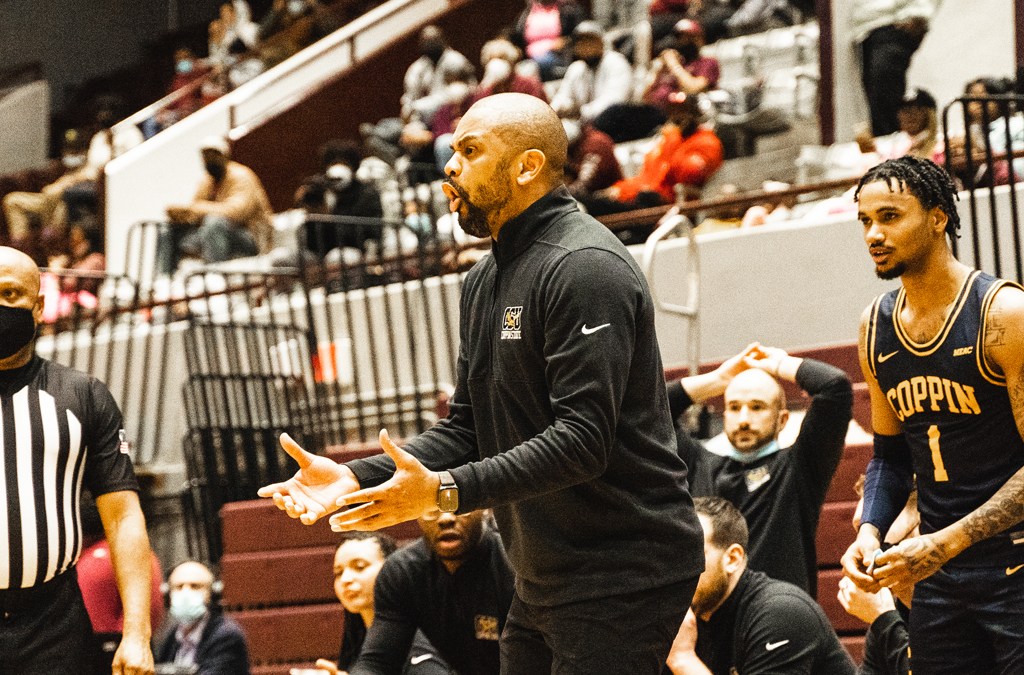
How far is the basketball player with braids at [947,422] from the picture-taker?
3355mm

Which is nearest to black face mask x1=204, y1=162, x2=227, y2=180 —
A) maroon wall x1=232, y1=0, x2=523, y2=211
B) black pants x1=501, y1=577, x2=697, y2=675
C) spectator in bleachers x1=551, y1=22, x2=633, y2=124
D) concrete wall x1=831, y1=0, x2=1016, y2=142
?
maroon wall x1=232, y1=0, x2=523, y2=211

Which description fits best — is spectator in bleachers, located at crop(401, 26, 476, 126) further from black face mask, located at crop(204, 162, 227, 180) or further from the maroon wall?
black face mask, located at crop(204, 162, 227, 180)

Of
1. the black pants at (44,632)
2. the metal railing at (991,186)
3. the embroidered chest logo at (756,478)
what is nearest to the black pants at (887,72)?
the metal railing at (991,186)

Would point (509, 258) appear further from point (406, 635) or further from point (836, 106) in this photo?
point (836, 106)

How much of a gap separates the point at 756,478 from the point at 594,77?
22.4 feet

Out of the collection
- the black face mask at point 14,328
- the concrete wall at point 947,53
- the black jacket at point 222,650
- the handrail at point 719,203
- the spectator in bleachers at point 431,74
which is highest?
the spectator in bleachers at point 431,74

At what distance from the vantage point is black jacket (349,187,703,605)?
9.18 ft

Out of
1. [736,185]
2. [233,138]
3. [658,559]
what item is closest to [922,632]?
[658,559]

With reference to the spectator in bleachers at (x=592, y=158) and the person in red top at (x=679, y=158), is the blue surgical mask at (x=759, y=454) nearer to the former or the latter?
the person in red top at (x=679, y=158)

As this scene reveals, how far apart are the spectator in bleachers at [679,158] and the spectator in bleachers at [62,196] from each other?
6.12 meters

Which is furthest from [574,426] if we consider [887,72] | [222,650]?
[887,72]

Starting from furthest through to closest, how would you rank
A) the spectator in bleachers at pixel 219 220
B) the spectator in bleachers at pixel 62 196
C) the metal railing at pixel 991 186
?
the spectator in bleachers at pixel 62 196, the spectator in bleachers at pixel 219 220, the metal railing at pixel 991 186

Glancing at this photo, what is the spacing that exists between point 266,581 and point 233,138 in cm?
731

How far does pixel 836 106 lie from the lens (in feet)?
33.3
